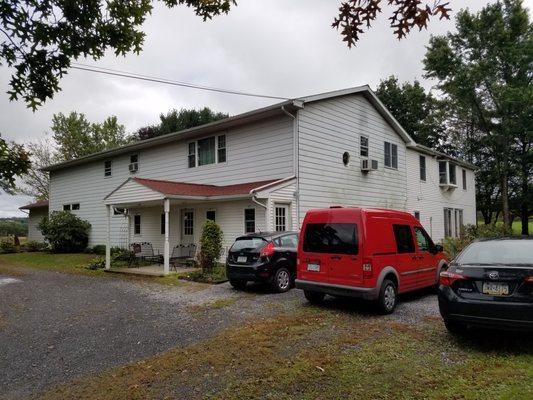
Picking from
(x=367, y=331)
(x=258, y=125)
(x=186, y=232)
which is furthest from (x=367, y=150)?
(x=367, y=331)

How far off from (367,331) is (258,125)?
1157 centimetres

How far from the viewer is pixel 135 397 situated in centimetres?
442

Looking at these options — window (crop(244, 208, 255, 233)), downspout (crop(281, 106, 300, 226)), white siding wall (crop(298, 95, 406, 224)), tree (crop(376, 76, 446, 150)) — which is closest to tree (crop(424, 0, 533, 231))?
tree (crop(376, 76, 446, 150))

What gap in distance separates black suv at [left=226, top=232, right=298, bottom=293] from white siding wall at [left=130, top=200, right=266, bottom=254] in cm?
382

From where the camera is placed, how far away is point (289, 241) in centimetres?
1143

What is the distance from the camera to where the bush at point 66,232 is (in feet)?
78.8

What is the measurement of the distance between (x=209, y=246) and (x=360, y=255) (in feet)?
23.4

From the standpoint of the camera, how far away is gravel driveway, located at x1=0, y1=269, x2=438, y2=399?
5.64m

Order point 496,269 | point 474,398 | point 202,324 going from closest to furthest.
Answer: point 474,398 → point 496,269 → point 202,324

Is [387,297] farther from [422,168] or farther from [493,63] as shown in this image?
[493,63]

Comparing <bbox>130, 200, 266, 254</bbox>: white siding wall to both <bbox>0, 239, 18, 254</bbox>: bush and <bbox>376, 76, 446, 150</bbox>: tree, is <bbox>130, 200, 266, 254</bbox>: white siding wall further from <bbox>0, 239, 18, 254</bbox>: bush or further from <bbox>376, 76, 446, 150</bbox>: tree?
<bbox>376, 76, 446, 150</bbox>: tree

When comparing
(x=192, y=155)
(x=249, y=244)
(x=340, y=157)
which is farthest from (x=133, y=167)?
(x=249, y=244)

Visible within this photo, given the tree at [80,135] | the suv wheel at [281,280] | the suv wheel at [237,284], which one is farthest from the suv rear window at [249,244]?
the tree at [80,135]

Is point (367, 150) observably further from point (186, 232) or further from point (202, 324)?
point (202, 324)
